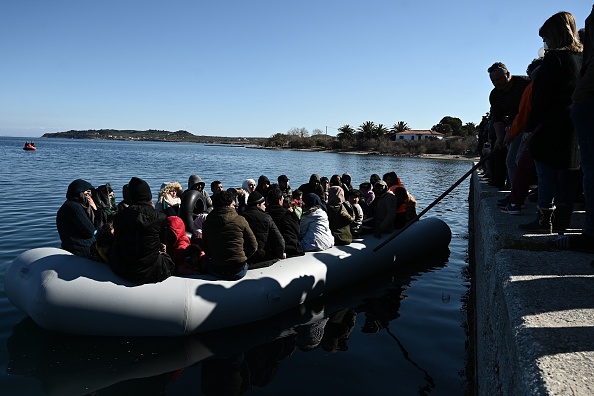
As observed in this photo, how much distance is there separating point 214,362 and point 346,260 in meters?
2.95

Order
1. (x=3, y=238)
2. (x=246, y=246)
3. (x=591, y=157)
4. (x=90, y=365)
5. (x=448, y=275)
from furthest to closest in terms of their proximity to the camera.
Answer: (x=3, y=238)
(x=448, y=275)
(x=246, y=246)
(x=90, y=365)
(x=591, y=157)

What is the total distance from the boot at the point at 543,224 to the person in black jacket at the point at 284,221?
3.36 m

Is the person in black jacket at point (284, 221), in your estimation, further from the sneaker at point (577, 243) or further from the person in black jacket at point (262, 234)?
the sneaker at point (577, 243)

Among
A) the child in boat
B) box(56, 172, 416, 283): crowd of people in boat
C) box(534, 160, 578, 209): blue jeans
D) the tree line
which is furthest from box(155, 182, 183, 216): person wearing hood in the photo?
the tree line

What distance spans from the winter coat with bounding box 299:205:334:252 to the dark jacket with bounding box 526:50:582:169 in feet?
11.5

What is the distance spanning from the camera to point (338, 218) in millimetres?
7285

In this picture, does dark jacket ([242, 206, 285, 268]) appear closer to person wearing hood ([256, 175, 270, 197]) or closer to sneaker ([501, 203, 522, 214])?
A: person wearing hood ([256, 175, 270, 197])

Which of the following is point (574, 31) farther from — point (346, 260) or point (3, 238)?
point (3, 238)

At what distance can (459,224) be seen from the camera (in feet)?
46.9

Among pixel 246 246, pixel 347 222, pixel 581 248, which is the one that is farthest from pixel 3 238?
pixel 581 248

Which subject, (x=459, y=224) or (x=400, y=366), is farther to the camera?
(x=459, y=224)

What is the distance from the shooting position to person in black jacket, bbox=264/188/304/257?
645 cm

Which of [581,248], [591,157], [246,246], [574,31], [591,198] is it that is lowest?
[246,246]

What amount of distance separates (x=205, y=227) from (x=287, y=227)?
1.45 meters
